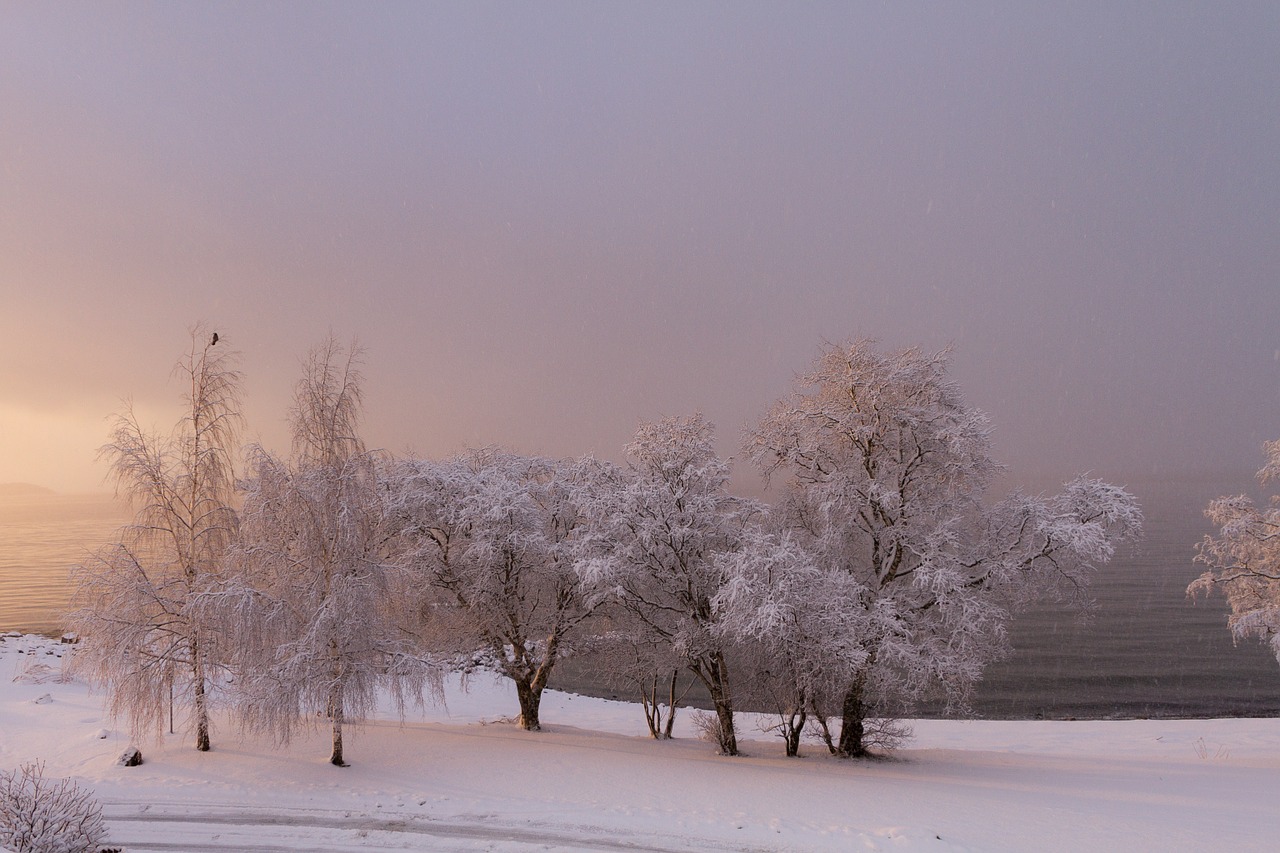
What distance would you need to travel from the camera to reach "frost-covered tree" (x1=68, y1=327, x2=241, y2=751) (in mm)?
16328

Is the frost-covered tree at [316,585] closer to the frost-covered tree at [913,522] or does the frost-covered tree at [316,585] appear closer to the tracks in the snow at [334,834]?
the tracks in the snow at [334,834]

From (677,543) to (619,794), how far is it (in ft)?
21.3

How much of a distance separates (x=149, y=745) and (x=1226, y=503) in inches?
1304

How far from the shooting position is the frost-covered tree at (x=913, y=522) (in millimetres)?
17734

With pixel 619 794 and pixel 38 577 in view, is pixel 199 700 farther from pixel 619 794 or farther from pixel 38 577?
pixel 38 577

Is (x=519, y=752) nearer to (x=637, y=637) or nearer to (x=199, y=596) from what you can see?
(x=637, y=637)

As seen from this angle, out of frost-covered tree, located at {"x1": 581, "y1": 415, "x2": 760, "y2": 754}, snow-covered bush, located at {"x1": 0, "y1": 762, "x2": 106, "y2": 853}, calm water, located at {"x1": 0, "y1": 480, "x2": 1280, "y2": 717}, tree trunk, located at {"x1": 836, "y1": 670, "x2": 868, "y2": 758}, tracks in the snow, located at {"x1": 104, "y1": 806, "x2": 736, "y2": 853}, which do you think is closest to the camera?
snow-covered bush, located at {"x1": 0, "y1": 762, "x2": 106, "y2": 853}

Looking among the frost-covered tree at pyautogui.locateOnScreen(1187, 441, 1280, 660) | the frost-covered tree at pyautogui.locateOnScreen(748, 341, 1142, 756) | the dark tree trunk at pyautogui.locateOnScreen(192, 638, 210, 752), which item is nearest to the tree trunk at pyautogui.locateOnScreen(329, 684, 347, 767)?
the dark tree trunk at pyautogui.locateOnScreen(192, 638, 210, 752)

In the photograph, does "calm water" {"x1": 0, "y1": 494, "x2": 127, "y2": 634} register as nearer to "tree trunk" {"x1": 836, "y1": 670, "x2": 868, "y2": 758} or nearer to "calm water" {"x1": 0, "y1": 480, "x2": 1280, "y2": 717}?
"calm water" {"x1": 0, "y1": 480, "x2": 1280, "y2": 717}

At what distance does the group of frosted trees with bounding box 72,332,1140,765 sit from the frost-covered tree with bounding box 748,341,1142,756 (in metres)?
0.08

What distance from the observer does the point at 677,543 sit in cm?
1898

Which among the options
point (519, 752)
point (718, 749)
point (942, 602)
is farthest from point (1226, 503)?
point (519, 752)

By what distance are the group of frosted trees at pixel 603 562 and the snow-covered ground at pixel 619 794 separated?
150 centimetres

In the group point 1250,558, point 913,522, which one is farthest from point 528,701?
point 1250,558
